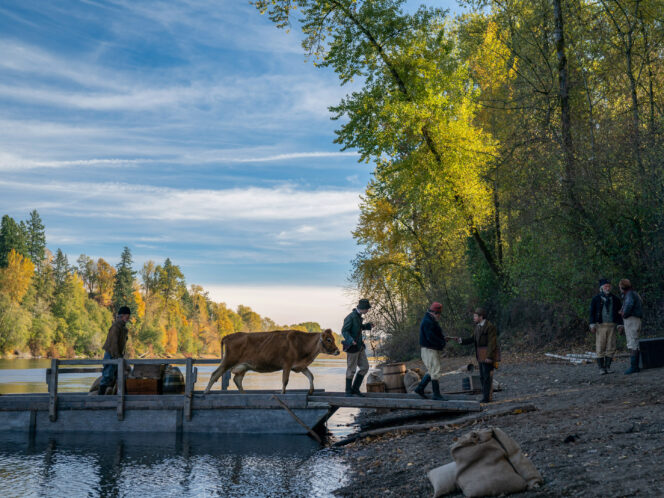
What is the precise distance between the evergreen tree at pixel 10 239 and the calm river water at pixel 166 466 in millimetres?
106762

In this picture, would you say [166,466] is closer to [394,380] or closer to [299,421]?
[299,421]

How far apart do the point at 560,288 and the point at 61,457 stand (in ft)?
65.5

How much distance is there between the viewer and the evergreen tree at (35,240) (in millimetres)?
121625

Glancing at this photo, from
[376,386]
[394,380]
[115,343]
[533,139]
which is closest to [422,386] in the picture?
[394,380]

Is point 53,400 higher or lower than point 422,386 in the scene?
lower

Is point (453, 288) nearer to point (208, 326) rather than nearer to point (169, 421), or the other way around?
point (169, 421)

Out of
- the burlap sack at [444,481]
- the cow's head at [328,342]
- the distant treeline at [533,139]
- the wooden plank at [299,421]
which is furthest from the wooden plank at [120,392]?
the distant treeline at [533,139]

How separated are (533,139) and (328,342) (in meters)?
14.3

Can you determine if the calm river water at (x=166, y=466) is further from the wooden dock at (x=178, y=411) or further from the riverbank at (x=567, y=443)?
the riverbank at (x=567, y=443)

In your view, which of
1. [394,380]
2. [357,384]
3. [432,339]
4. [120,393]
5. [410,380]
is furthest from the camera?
[410,380]

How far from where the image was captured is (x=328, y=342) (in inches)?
569

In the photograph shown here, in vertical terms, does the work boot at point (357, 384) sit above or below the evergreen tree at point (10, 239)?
below

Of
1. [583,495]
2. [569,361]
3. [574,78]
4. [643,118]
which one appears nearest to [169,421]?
[583,495]

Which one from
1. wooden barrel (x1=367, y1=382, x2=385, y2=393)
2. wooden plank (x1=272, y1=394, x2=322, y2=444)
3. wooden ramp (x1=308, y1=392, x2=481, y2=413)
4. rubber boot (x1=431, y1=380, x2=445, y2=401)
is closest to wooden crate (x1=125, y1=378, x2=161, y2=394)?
wooden plank (x1=272, y1=394, x2=322, y2=444)
